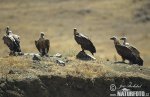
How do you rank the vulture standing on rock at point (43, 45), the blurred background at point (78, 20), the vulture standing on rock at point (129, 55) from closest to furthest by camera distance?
the vulture standing on rock at point (43, 45) → the vulture standing on rock at point (129, 55) → the blurred background at point (78, 20)

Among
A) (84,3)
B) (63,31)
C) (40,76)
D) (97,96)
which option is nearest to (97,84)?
(97,96)

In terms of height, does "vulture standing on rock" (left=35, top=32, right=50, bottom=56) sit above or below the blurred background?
below

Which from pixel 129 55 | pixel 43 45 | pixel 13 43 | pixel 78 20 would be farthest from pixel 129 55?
pixel 78 20

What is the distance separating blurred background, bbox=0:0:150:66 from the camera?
7494 centimetres

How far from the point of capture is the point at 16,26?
81.9 metres

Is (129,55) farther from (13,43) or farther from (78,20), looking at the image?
(78,20)

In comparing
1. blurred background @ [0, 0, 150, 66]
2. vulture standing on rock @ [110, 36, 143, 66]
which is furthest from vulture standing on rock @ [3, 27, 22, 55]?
blurred background @ [0, 0, 150, 66]

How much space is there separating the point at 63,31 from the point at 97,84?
50.8 m

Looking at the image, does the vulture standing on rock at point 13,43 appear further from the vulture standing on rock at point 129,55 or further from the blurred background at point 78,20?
the blurred background at point 78,20

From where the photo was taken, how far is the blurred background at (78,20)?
7494 centimetres

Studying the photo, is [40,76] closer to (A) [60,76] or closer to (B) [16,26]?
(A) [60,76]

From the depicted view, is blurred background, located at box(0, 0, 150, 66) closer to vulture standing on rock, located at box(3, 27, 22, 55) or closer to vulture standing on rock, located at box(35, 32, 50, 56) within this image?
vulture standing on rock, located at box(3, 27, 22, 55)

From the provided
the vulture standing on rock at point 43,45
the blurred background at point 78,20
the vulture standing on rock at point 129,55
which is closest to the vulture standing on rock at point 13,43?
the vulture standing on rock at point 43,45

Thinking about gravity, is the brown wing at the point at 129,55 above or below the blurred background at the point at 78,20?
below
